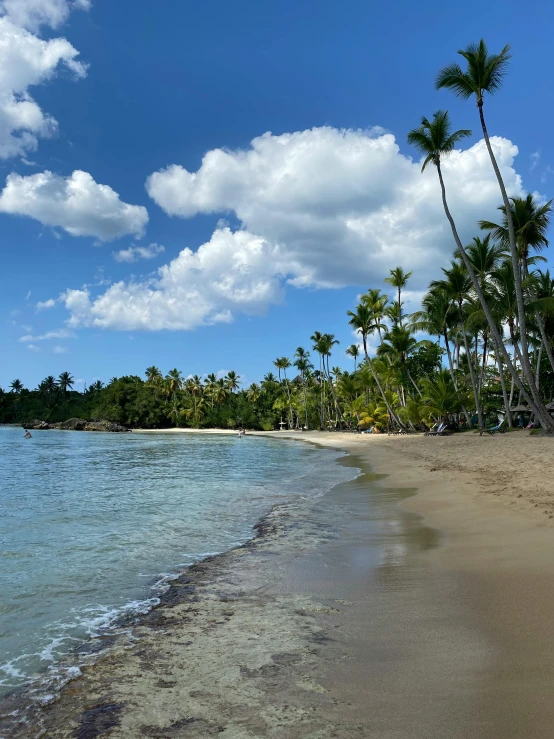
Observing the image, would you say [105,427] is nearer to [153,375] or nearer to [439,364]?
[153,375]

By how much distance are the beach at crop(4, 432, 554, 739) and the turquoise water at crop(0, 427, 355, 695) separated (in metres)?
0.49

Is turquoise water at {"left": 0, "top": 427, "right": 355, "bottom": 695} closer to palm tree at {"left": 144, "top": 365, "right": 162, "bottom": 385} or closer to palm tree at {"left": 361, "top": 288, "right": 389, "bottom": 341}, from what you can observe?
palm tree at {"left": 361, "top": 288, "right": 389, "bottom": 341}

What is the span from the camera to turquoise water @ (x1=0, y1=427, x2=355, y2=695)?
408 centimetres

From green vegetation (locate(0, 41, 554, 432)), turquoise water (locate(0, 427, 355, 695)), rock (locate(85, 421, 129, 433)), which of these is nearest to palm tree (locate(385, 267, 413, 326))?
green vegetation (locate(0, 41, 554, 432))

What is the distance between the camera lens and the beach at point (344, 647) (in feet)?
8.05

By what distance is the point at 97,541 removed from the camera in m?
7.28

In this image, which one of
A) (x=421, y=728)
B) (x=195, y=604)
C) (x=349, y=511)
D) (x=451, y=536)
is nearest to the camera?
(x=421, y=728)

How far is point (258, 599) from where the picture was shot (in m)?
4.49

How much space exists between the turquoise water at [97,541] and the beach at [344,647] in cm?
49

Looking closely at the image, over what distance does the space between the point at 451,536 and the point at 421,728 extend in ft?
14.6

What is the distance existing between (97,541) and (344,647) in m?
5.14

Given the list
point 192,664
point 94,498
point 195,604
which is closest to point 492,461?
point 94,498

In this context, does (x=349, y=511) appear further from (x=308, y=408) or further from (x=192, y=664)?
(x=308, y=408)

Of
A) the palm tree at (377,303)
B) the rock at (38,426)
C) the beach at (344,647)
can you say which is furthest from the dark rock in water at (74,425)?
the beach at (344,647)
